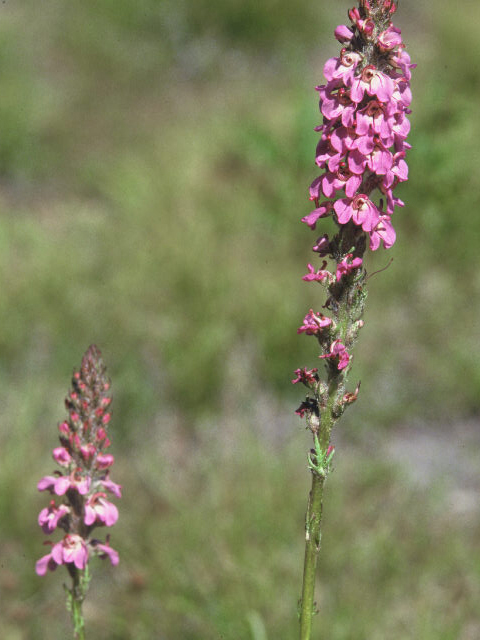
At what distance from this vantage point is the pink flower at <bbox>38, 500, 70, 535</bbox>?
1.93 metres

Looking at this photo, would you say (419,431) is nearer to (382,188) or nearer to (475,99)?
(382,188)

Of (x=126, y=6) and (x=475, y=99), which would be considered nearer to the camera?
(x=475, y=99)

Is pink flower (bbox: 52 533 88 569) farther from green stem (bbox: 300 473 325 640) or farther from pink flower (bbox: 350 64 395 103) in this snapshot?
pink flower (bbox: 350 64 395 103)

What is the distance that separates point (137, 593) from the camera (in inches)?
161

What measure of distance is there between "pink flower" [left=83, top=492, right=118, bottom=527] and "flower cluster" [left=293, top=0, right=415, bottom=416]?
22.3 inches

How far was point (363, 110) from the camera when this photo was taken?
1716 millimetres

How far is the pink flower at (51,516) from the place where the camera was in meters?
1.93

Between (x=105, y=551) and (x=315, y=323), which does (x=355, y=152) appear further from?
(x=105, y=551)

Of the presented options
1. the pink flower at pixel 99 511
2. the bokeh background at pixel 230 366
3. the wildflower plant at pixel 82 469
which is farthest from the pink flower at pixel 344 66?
the bokeh background at pixel 230 366

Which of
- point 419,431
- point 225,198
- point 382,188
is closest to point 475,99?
point 225,198

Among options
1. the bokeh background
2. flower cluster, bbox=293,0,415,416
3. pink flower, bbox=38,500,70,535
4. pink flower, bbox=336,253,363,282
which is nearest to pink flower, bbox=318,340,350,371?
flower cluster, bbox=293,0,415,416

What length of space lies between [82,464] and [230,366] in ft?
12.7

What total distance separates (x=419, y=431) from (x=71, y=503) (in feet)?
13.5

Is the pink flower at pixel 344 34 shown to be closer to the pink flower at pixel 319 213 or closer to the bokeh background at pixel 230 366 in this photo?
the pink flower at pixel 319 213
